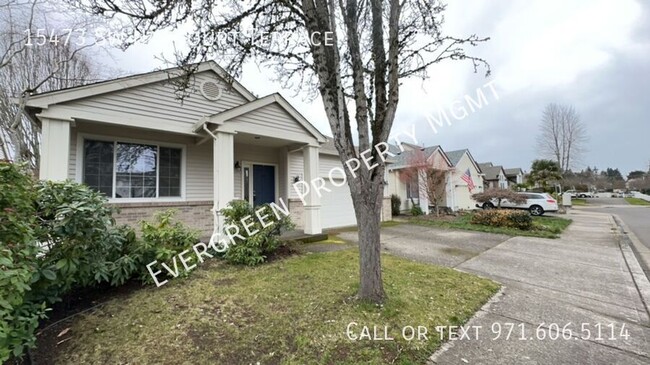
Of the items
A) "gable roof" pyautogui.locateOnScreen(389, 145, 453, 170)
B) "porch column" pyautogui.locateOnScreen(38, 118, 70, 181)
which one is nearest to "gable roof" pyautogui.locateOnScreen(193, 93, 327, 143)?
"porch column" pyautogui.locateOnScreen(38, 118, 70, 181)

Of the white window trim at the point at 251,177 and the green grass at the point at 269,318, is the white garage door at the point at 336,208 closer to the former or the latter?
the white window trim at the point at 251,177

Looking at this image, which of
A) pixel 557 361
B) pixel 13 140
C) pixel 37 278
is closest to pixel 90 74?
pixel 13 140

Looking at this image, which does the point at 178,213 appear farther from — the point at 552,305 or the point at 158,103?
the point at 552,305

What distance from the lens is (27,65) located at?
1188cm

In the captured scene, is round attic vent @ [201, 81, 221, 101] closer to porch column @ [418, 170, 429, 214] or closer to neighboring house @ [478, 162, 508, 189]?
porch column @ [418, 170, 429, 214]

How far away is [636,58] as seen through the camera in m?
10.7

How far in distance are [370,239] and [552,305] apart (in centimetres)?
287

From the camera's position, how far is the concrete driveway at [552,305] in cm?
263

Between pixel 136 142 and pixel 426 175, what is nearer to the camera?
pixel 136 142

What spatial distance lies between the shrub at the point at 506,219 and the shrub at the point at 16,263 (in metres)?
13.6

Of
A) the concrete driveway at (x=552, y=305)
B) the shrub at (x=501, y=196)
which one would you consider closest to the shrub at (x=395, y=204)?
the shrub at (x=501, y=196)

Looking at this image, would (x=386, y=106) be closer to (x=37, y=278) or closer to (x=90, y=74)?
(x=37, y=278)

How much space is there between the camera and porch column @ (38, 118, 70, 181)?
5180 mm

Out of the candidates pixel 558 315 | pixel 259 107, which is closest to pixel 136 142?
pixel 259 107
